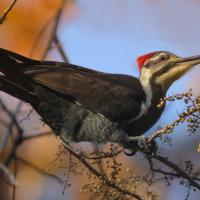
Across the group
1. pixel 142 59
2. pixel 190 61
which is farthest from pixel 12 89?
pixel 190 61

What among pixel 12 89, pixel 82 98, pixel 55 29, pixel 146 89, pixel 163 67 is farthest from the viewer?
pixel 163 67

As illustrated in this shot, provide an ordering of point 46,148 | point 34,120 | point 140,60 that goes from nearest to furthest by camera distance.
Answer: point 34,120 → point 140,60 → point 46,148

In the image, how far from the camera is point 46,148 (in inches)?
288

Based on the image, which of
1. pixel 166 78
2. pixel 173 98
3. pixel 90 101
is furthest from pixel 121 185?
pixel 166 78

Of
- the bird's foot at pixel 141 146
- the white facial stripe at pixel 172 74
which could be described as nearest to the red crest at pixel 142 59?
the white facial stripe at pixel 172 74

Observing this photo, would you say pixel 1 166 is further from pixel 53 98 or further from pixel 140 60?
pixel 140 60

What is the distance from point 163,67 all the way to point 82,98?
0.69 metres

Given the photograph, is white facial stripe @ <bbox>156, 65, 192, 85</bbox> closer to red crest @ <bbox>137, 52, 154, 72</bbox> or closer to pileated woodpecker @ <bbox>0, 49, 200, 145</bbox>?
pileated woodpecker @ <bbox>0, 49, 200, 145</bbox>

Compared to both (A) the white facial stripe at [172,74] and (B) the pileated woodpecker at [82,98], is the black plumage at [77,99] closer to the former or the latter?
(B) the pileated woodpecker at [82,98]

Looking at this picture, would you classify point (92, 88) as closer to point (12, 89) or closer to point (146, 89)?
point (146, 89)

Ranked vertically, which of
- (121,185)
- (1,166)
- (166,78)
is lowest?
(1,166)

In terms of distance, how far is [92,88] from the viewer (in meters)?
4.53

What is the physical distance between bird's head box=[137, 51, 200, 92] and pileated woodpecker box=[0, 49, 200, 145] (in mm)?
30

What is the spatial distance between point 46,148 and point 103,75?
282 cm
